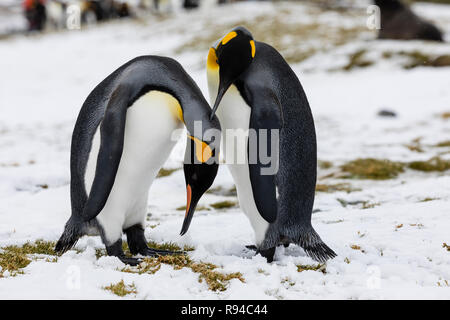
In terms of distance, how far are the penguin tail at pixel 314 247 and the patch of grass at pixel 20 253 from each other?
1.85 metres

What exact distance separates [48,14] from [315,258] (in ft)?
103

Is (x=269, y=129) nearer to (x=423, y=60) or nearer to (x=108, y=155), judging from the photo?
(x=108, y=155)

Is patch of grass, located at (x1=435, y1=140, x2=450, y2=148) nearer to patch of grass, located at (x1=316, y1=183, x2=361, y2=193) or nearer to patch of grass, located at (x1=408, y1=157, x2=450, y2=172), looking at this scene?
patch of grass, located at (x1=408, y1=157, x2=450, y2=172)

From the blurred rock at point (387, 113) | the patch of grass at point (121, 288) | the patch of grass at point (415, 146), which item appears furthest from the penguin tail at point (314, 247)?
the blurred rock at point (387, 113)

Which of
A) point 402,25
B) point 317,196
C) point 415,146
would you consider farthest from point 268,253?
point 402,25

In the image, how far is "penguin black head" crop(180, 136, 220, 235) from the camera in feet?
10.1

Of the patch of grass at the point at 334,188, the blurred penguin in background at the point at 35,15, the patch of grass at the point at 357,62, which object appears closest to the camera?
the patch of grass at the point at 334,188

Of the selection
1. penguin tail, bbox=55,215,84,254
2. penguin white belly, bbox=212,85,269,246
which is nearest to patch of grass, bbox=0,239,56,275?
penguin tail, bbox=55,215,84,254

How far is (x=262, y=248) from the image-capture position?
3.57m

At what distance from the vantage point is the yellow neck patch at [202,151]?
3.05 meters

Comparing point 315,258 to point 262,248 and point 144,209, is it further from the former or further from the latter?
point 144,209

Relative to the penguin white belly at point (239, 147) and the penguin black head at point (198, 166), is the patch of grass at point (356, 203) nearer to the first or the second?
the penguin white belly at point (239, 147)
